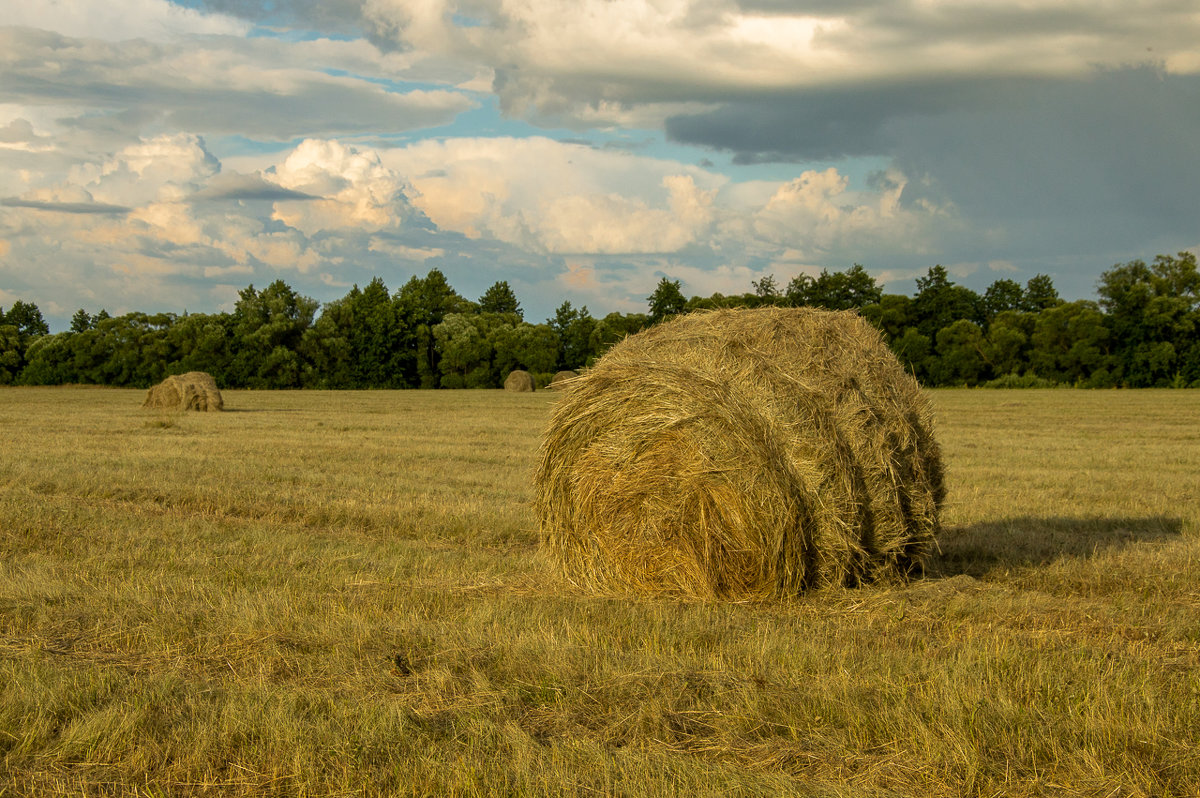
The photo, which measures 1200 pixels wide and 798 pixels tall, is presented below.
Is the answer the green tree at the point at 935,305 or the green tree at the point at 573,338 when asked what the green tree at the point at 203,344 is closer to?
the green tree at the point at 573,338

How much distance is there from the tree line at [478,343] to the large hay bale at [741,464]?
49.2m

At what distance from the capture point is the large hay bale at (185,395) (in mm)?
31062

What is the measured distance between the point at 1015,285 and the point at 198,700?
3435 inches

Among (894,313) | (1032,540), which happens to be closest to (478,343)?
(894,313)

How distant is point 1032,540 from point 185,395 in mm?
26890

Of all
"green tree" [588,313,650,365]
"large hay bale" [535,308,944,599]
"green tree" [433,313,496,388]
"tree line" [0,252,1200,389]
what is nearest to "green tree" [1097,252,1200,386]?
"tree line" [0,252,1200,389]

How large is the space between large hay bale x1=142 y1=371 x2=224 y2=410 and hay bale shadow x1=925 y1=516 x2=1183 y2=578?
25.6 m

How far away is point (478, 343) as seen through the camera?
65312 mm

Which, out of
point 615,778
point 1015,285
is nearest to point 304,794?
point 615,778

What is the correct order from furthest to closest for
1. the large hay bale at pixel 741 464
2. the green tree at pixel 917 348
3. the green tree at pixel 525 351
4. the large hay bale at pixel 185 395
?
1. the green tree at pixel 525 351
2. the green tree at pixel 917 348
3. the large hay bale at pixel 185 395
4. the large hay bale at pixel 741 464

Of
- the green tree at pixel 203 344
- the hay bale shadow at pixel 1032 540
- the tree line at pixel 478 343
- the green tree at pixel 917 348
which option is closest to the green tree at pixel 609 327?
the tree line at pixel 478 343

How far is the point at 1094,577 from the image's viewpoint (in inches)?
334

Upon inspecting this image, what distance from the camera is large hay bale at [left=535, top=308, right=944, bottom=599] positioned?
7.55 metres

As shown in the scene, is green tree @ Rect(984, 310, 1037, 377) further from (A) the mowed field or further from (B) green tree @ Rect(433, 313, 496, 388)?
(A) the mowed field
